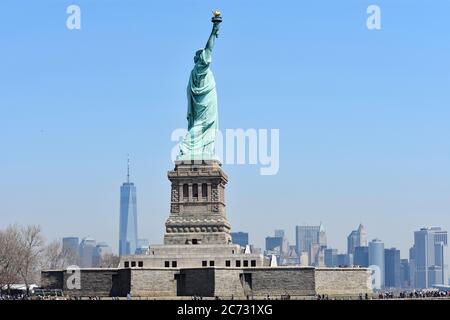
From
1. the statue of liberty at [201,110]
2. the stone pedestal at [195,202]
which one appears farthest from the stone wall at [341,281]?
the statue of liberty at [201,110]

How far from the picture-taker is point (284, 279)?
Result: 8112 cm

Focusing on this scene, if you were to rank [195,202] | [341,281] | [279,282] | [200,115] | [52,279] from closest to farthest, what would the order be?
[279,282]
[341,281]
[52,279]
[195,202]
[200,115]

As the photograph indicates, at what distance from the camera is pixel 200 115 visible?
304ft

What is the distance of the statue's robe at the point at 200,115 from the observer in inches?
3620

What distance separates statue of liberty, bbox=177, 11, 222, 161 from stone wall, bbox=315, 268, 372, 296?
14.7 meters

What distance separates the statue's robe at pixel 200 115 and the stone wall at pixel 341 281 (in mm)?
14747

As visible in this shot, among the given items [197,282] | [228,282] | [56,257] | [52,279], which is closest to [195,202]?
[197,282]

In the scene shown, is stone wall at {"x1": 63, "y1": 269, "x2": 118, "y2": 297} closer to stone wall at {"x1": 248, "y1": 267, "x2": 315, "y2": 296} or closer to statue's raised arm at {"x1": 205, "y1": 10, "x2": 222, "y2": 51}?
stone wall at {"x1": 248, "y1": 267, "x2": 315, "y2": 296}

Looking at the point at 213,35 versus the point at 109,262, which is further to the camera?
the point at 109,262

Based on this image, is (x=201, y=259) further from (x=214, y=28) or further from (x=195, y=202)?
(x=214, y=28)

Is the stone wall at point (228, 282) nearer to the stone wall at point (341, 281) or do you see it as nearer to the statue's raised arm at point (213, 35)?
the stone wall at point (341, 281)

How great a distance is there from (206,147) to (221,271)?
15.1 meters

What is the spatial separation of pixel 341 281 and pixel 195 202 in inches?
557
